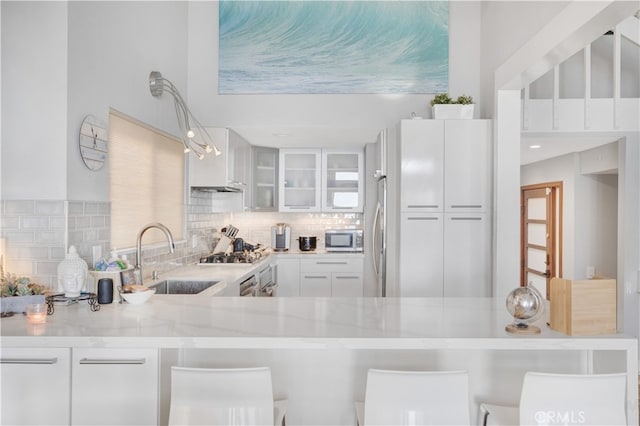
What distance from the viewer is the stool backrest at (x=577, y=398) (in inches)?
56.3

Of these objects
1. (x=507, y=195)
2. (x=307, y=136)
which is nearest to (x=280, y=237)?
(x=307, y=136)

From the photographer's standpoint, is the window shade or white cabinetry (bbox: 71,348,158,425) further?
the window shade

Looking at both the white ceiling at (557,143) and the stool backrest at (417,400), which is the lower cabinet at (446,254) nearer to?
the white ceiling at (557,143)

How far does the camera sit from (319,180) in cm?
540

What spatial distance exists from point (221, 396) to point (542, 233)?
600 cm

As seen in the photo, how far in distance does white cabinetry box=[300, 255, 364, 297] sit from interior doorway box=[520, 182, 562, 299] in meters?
2.39

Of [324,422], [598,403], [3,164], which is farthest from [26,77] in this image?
[598,403]

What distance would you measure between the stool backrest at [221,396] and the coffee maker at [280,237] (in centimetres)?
396

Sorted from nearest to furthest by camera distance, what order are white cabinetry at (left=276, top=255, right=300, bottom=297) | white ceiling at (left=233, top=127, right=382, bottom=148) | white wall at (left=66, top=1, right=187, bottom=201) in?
white wall at (left=66, top=1, right=187, bottom=201) → white ceiling at (left=233, top=127, right=382, bottom=148) → white cabinetry at (left=276, top=255, right=300, bottom=297)

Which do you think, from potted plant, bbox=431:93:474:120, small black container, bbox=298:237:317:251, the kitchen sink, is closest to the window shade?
the kitchen sink

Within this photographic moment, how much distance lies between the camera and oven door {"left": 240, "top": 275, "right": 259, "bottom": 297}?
3.55 metres

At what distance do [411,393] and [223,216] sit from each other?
13.2 ft

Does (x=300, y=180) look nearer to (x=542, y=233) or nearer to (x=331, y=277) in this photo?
(x=331, y=277)

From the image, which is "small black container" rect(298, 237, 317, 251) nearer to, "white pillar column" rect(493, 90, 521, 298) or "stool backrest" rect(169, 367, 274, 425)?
"white pillar column" rect(493, 90, 521, 298)
